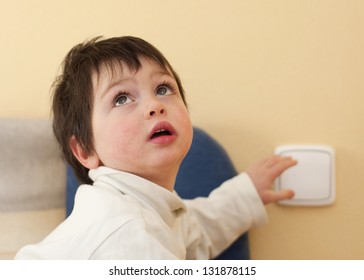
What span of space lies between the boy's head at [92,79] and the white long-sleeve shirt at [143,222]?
6cm

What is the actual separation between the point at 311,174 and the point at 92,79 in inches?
17.9

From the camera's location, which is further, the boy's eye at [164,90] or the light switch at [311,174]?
the light switch at [311,174]

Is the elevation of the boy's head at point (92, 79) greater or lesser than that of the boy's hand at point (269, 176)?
greater

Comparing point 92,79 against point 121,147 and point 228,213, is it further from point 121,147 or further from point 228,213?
point 228,213

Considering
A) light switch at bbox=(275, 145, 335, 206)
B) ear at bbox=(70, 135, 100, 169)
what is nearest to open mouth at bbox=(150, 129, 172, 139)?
ear at bbox=(70, 135, 100, 169)

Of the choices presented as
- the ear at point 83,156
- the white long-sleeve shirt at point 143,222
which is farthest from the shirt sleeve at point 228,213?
the ear at point 83,156

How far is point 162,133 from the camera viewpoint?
0.67 m

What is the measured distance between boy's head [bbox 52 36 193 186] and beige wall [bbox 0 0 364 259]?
0.57 feet

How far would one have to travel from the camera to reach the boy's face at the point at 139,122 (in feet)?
2.16

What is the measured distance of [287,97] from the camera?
2.98 ft

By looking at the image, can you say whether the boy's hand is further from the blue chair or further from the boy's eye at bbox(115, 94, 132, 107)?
the boy's eye at bbox(115, 94, 132, 107)

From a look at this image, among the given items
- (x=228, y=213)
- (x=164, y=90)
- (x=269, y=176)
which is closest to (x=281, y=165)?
(x=269, y=176)

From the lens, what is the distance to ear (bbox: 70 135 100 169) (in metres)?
0.73

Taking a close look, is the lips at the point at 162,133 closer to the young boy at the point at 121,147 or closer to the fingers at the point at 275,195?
the young boy at the point at 121,147
